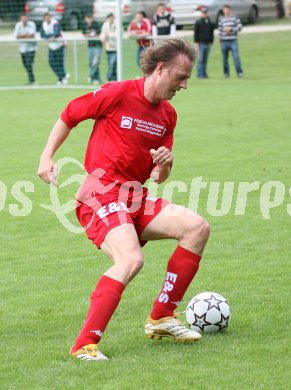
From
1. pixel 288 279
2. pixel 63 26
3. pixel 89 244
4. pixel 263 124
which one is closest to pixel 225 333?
pixel 288 279

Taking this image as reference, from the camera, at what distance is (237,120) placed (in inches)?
720

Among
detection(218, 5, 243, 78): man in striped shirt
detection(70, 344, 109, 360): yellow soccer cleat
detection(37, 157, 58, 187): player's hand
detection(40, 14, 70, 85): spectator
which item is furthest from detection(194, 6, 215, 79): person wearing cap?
detection(70, 344, 109, 360): yellow soccer cleat

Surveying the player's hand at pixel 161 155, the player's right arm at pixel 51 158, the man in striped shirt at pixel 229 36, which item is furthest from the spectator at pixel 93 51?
the player's hand at pixel 161 155

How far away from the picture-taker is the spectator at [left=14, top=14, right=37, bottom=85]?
27.4m

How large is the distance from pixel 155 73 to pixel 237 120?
12.7m

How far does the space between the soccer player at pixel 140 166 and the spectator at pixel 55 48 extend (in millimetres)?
21614

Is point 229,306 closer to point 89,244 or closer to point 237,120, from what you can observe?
point 89,244

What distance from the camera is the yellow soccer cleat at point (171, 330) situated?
233 inches

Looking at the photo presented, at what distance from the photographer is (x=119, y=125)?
19.1 feet

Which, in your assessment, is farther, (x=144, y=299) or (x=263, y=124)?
(x=263, y=124)

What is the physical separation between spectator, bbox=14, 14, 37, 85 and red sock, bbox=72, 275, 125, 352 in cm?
2237

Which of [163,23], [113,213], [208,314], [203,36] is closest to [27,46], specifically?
[163,23]

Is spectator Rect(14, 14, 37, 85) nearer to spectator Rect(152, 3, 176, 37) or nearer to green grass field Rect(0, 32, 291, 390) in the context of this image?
spectator Rect(152, 3, 176, 37)

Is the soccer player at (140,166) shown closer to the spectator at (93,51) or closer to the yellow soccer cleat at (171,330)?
the yellow soccer cleat at (171,330)
